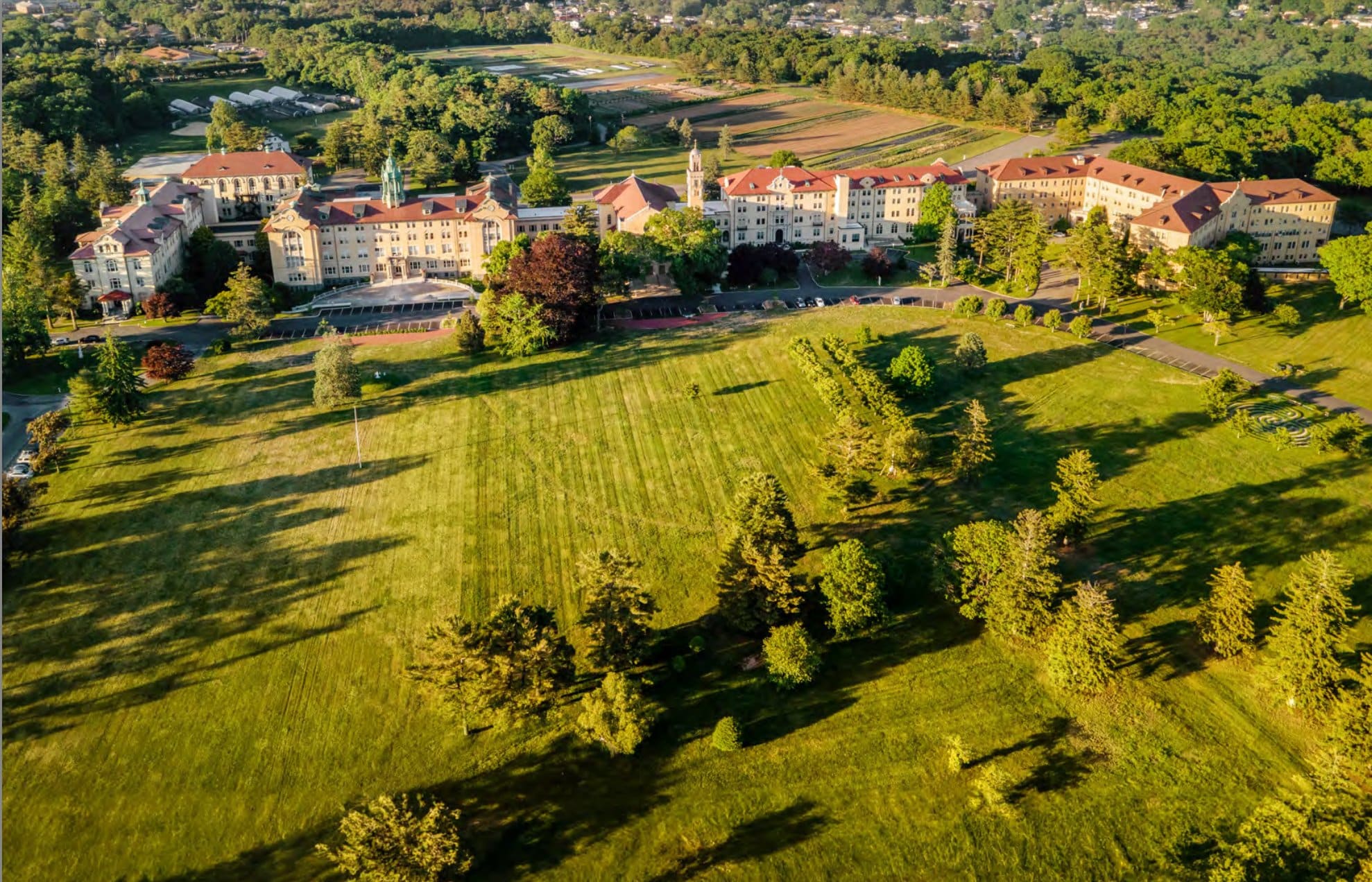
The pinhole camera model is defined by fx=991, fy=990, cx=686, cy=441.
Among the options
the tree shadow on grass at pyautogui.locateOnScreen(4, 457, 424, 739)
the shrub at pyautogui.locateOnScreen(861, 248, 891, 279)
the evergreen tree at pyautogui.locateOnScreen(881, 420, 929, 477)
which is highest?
the shrub at pyautogui.locateOnScreen(861, 248, 891, 279)

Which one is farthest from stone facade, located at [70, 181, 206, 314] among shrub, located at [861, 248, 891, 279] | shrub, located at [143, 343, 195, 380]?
shrub, located at [861, 248, 891, 279]

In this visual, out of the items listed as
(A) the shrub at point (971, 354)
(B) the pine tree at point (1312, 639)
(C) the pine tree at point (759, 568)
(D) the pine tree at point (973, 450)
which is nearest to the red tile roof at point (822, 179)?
(A) the shrub at point (971, 354)

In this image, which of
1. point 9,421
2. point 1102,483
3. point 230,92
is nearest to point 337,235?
point 9,421

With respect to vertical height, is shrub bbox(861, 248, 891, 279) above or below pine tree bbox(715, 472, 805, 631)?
above

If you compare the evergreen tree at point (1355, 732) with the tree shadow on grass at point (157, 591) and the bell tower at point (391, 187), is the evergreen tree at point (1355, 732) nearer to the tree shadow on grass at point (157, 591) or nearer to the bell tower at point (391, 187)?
the tree shadow on grass at point (157, 591)

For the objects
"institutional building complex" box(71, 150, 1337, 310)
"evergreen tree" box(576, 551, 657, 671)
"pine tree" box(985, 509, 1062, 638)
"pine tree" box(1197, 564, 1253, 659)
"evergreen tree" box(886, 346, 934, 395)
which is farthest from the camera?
"institutional building complex" box(71, 150, 1337, 310)

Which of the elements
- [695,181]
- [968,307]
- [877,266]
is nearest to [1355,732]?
[968,307]

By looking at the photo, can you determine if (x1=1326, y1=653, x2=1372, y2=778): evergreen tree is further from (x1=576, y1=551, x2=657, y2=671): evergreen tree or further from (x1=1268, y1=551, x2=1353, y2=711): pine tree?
(x1=576, y1=551, x2=657, y2=671): evergreen tree

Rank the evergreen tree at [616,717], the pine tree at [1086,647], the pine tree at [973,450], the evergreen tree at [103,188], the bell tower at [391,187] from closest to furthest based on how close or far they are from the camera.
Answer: the evergreen tree at [616,717] → the pine tree at [1086,647] → the pine tree at [973,450] → the bell tower at [391,187] → the evergreen tree at [103,188]
